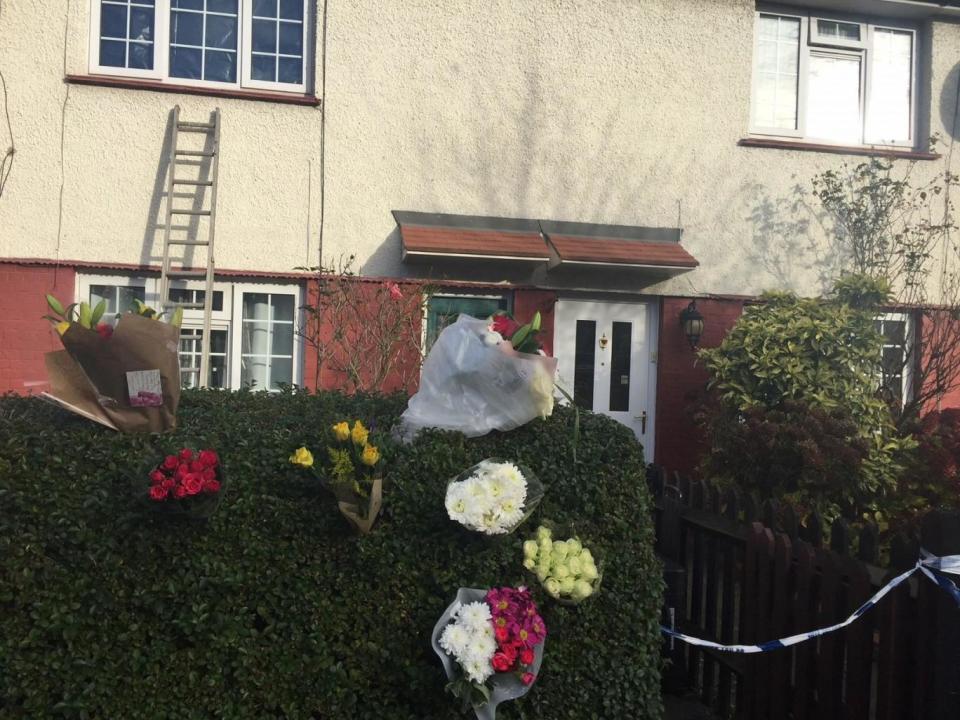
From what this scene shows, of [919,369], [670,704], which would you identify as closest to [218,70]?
[670,704]

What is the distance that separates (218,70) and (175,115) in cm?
72

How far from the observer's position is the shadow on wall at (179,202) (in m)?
7.41

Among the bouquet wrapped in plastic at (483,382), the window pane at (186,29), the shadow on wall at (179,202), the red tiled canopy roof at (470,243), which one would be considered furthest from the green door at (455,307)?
the bouquet wrapped in plastic at (483,382)

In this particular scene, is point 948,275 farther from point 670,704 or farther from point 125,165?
point 125,165

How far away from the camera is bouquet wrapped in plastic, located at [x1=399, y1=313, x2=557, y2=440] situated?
3.22 metres

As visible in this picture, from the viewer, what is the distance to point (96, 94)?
7.32 m

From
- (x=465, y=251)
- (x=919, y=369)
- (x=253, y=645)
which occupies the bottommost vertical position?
(x=253, y=645)

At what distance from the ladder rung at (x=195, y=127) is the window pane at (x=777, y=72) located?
578cm

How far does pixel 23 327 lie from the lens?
7105 mm

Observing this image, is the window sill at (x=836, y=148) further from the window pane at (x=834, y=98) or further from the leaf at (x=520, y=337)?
the leaf at (x=520, y=337)

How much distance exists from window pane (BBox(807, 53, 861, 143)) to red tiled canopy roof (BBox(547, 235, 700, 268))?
2.36 meters

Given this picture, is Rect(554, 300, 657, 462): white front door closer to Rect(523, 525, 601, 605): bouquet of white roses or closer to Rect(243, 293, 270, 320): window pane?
Rect(243, 293, 270, 320): window pane

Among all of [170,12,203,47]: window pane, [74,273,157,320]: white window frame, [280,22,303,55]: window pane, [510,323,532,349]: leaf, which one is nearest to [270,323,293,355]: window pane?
[74,273,157,320]: white window frame

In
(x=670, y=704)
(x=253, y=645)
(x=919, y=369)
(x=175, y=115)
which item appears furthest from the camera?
(x=919, y=369)
